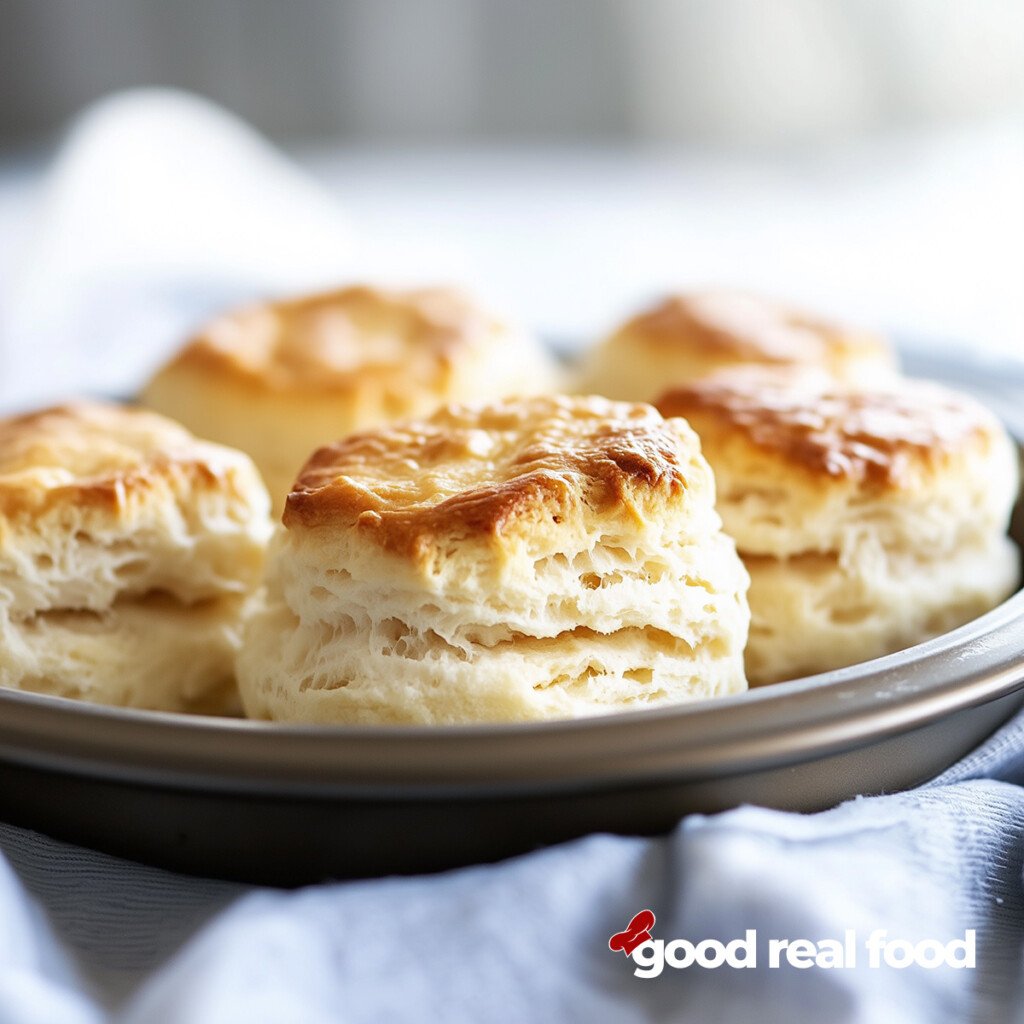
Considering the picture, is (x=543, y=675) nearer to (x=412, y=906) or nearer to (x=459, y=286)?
(x=412, y=906)

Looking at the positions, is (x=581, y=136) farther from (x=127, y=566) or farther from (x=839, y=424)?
(x=127, y=566)

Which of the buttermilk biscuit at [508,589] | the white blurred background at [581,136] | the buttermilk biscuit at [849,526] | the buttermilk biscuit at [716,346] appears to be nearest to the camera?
the buttermilk biscuit at [508,589]

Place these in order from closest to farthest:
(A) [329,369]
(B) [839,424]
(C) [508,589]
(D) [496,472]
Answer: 1. (C) [508,589]
2. (D) [496,472]
3. (B) [839,424]
4. (A) [329,369]

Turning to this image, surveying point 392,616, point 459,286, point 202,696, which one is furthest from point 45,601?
point 459,286

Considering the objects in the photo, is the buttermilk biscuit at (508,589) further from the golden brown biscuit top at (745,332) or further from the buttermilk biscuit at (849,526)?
the golden brown biscuit top at (745,332)

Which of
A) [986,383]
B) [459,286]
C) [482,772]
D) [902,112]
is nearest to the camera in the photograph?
[482,772]

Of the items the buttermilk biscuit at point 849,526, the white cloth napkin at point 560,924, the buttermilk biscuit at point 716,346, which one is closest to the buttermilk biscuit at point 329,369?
the buttermilk biscuit at point 716,346

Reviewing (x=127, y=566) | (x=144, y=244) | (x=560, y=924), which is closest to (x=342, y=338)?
(x=127, y=566)
